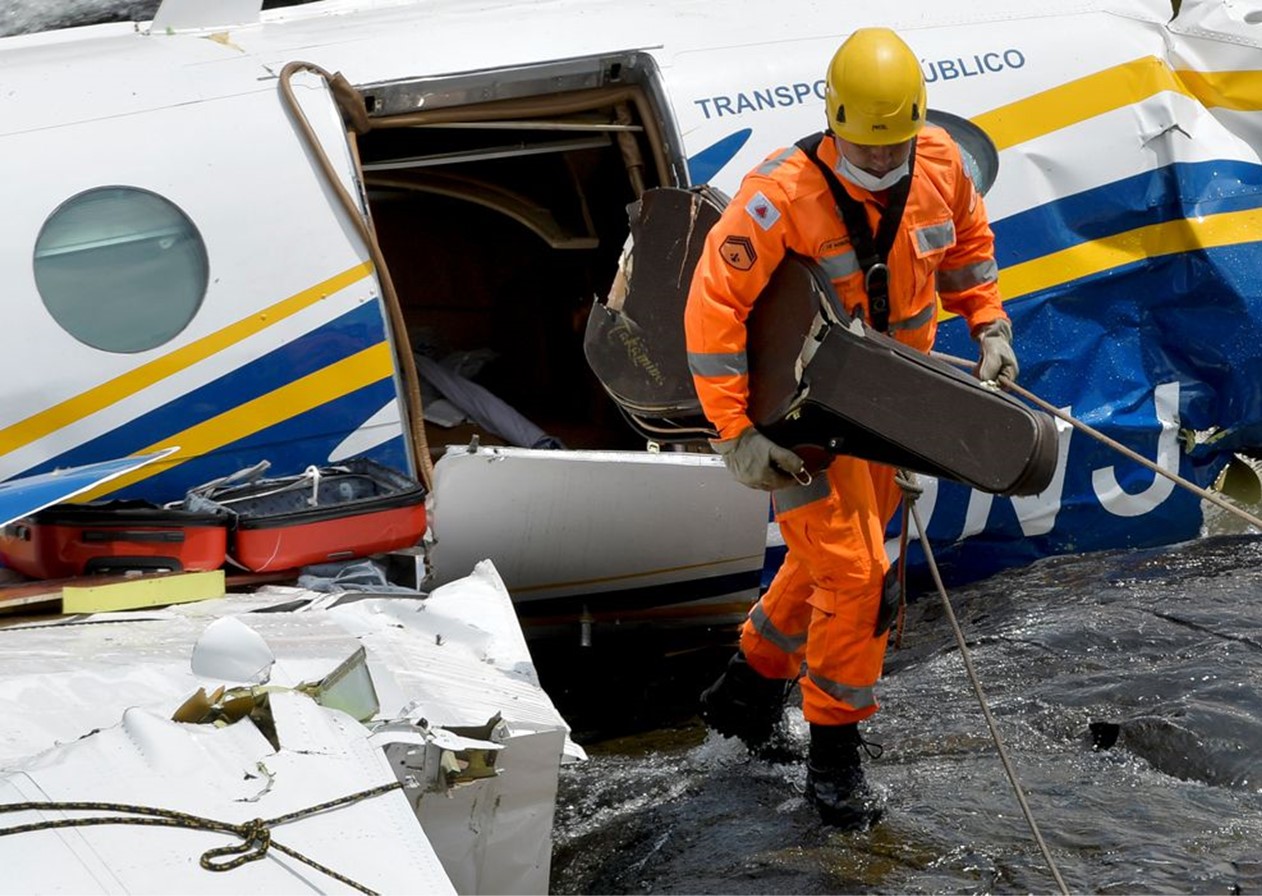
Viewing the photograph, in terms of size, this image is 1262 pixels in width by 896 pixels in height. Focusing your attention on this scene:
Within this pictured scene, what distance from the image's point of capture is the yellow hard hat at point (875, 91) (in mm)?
4156

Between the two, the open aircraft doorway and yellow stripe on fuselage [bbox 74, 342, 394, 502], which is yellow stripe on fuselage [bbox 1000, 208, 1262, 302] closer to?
the open aircraft doorway

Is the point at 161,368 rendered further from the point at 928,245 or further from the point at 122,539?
the point at 928,245

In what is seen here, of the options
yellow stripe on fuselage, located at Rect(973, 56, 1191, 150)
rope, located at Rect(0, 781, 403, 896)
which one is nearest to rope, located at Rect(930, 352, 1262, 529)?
yellow stripe on fuselage, located at Rect(973, 56, 1191, 150)

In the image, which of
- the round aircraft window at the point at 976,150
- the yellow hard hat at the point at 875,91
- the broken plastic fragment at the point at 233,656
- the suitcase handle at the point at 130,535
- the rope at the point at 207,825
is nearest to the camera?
the rope at the point at 207,825

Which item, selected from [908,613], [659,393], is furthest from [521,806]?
[908,613]

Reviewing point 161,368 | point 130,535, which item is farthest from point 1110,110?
point 130,535

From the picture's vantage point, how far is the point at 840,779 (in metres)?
4.59

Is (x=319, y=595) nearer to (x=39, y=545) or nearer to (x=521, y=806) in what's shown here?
(x=39, y=545)

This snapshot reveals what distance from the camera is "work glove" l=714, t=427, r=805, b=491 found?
4324 mm

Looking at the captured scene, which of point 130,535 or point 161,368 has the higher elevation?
point 161,368

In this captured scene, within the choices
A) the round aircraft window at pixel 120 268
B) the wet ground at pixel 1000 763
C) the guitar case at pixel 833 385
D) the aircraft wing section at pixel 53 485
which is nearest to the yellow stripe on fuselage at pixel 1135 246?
the wet ground at pixel 1000 763

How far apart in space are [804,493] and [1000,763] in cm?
110

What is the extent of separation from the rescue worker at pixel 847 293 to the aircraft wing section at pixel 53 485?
1624 mm

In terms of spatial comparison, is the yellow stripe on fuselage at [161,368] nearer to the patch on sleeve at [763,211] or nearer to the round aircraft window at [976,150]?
the patch on sleeve at [763,211]
